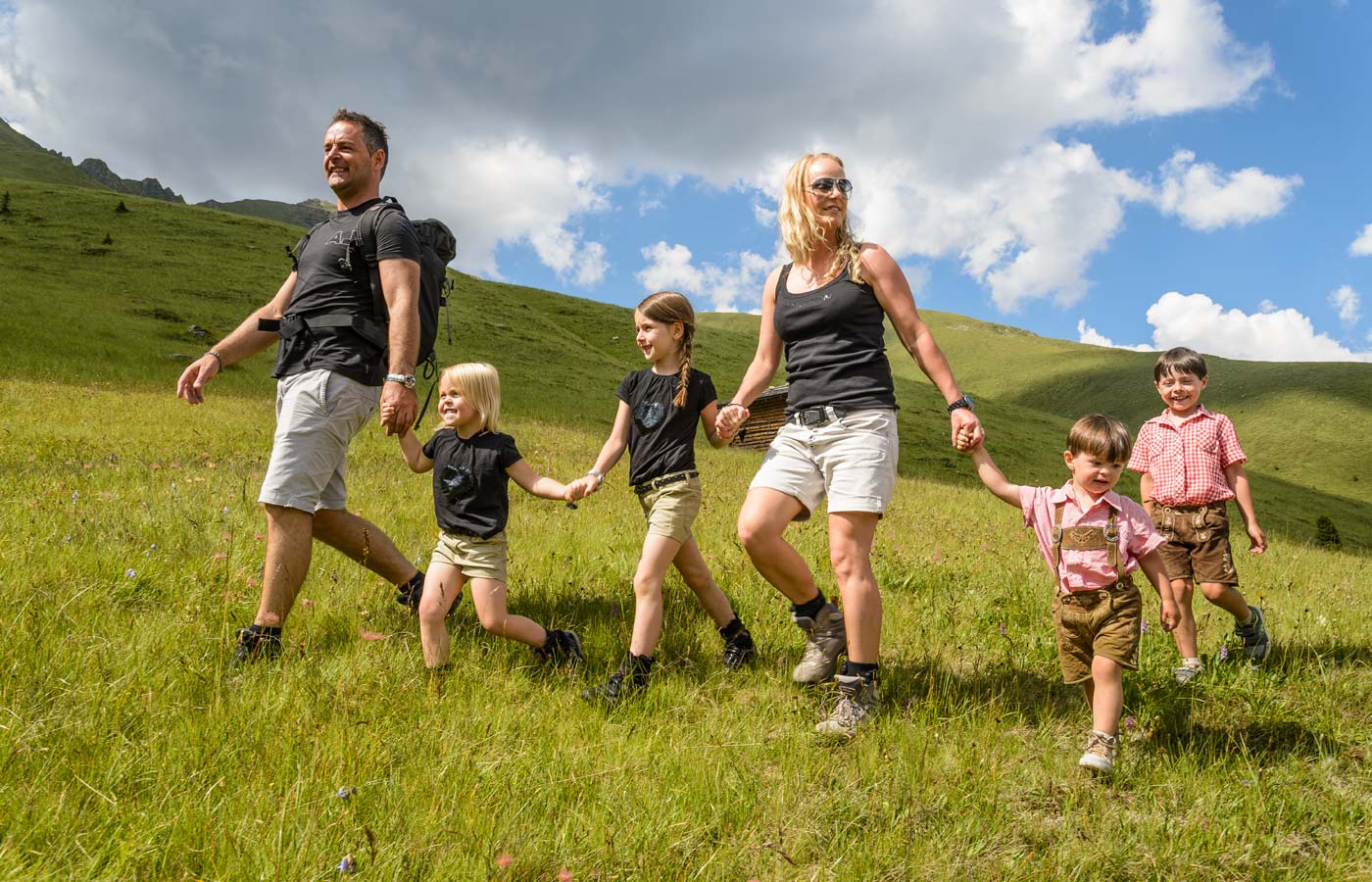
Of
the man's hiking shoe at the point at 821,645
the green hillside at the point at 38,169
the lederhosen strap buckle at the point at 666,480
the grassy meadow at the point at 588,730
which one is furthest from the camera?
the green hillside at the point at 38,169

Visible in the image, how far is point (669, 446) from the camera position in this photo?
4.85 metres

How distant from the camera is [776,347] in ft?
16.1

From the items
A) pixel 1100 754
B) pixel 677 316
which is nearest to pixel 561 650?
pixel 677 316

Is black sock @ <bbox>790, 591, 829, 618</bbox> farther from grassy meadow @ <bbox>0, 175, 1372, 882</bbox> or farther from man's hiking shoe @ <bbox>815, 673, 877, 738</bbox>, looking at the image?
man's hiking shoe @ <bbox>815, 673, 877, 738</bbox>

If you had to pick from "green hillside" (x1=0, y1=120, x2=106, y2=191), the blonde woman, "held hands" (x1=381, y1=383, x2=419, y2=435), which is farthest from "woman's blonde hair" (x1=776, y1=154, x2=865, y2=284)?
"green hillside" (x1=0, y1=120, x2=106, y2=191)

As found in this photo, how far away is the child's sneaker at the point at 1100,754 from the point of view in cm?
357

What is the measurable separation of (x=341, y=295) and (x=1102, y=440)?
431cm

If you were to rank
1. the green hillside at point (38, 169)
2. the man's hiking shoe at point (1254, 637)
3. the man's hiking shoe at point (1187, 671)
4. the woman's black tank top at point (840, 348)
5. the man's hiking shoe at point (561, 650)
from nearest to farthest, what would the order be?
the woman's black tank top at point (840, 348) < the man's hiking shoe at point (561, 650) < the man's hiking shoe at point (1187, 671) < the man's hiking shoe at point (1254, 637) < the green hillside at point (38, 169)

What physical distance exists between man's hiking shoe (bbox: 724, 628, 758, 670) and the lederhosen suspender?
190 cm

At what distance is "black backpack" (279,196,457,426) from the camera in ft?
14.7

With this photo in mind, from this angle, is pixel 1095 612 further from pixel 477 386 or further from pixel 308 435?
pixel 308 435

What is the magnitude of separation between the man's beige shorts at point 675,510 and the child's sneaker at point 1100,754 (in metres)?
2.33

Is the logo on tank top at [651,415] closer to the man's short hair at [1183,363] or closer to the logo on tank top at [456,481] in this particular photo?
the logo on tank top at [456,481]

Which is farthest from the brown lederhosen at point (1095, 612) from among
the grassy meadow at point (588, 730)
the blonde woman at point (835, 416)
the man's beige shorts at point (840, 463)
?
the man's beige shorts at point (840, 463)
